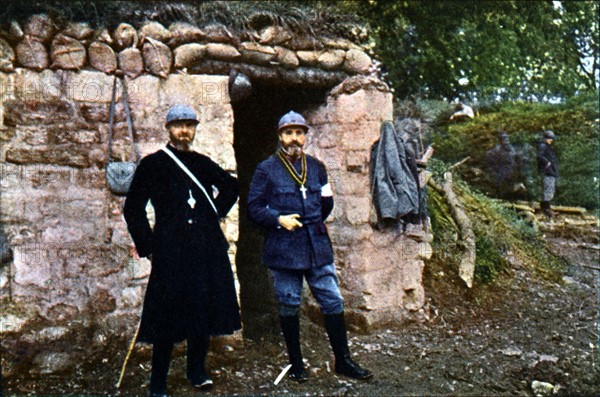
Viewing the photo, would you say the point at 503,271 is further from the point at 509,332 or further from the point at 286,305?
the point at 286,305

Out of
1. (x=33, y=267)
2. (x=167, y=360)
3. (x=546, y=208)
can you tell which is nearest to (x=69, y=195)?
(x=33, y=267)

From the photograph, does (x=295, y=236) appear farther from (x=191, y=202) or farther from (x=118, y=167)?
(x=118, y=167)

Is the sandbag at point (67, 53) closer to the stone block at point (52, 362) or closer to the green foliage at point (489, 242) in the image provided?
the stone block at point (52, 362)

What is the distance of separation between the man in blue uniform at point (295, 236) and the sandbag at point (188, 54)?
43.3 inches

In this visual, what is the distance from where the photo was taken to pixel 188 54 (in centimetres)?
462

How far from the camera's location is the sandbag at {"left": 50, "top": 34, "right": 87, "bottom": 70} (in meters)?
4.25

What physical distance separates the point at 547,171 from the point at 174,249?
9.59 metres

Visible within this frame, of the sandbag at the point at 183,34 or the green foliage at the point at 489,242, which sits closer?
the sandbag at the point at 183,34

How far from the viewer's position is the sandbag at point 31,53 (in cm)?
417

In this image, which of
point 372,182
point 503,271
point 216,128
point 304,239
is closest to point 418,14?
point 503,271

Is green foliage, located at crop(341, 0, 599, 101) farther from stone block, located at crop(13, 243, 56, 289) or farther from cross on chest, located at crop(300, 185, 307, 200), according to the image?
stone block, located at crop(13, 243, 56, 289)

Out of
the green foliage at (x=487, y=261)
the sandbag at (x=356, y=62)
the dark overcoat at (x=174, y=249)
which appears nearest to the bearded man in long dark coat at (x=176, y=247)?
the dark overcoat at (x=174, y=249)

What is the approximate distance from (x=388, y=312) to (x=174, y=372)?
2177 mm

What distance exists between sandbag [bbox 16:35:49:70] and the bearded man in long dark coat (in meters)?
1.23
